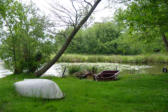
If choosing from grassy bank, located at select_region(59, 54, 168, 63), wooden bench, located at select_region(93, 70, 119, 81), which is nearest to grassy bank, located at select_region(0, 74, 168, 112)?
wooden bench, located at select_region(93, 70, 119, 81)

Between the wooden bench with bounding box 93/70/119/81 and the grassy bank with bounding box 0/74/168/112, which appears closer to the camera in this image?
the grassy bank with bounding box 0/74/168/112

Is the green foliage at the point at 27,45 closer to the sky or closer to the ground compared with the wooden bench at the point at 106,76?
closer to the sky

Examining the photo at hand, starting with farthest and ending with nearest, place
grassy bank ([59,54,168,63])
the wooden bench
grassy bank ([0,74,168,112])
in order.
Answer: grassy bank ([59,54,168,63])
the wooden bench
grassy bank ([0,74,168,112])

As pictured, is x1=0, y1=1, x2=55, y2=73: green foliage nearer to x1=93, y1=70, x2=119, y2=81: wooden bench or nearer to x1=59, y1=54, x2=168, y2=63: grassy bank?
x1=93, y1=70, x2=119, y2=81: wooden bench

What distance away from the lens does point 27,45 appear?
1116cm

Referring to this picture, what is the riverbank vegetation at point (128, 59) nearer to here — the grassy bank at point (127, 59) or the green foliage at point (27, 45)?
the grassy bank at point (127, 59)

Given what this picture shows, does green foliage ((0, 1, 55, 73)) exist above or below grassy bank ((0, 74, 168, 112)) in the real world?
above

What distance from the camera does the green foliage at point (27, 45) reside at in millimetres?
10773

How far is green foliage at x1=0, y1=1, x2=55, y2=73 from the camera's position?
35.3ft

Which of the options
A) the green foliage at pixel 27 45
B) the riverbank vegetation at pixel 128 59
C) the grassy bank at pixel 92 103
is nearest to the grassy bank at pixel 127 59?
the riverbank vegetation at pixel 128 59

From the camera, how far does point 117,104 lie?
16.6 ft

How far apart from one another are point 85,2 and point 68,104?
22.0 feet

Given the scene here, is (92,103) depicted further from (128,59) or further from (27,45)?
(128,59)

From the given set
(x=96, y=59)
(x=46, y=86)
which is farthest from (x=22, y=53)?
(x=96, y=59)
